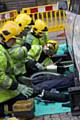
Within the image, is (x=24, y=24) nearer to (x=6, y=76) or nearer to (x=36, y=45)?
(x=36, y=45)

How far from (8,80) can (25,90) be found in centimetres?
70

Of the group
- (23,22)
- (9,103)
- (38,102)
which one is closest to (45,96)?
(38,102)

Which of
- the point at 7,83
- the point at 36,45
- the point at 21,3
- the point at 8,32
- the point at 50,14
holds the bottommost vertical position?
the point at 21,3

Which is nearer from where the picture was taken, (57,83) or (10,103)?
(10,103)

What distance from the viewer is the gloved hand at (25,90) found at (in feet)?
24.6

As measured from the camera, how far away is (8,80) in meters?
6.92

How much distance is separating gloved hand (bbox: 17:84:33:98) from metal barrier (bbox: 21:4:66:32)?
313 inches

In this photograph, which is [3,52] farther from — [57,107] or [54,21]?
[54,21]

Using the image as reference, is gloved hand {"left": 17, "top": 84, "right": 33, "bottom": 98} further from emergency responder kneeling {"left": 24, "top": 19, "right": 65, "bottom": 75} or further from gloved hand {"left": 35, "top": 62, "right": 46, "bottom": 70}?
gloved hand {"left": 35, "top": 62, "right": 46, "bottom": 70}

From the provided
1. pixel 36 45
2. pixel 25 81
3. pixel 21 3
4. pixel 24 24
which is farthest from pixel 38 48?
pixel 21 3

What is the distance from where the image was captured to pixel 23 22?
35.9 ft

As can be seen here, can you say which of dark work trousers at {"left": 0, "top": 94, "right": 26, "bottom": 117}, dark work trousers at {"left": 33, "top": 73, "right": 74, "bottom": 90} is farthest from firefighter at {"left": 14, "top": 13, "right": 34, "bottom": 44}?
dark work trousers at {"left": 0, "top": 94, "right": 26, "bottom": 117}

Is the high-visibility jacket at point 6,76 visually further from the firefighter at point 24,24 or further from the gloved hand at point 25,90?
the firefighter at point 24,24

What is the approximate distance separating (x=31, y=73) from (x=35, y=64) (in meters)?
0.21
